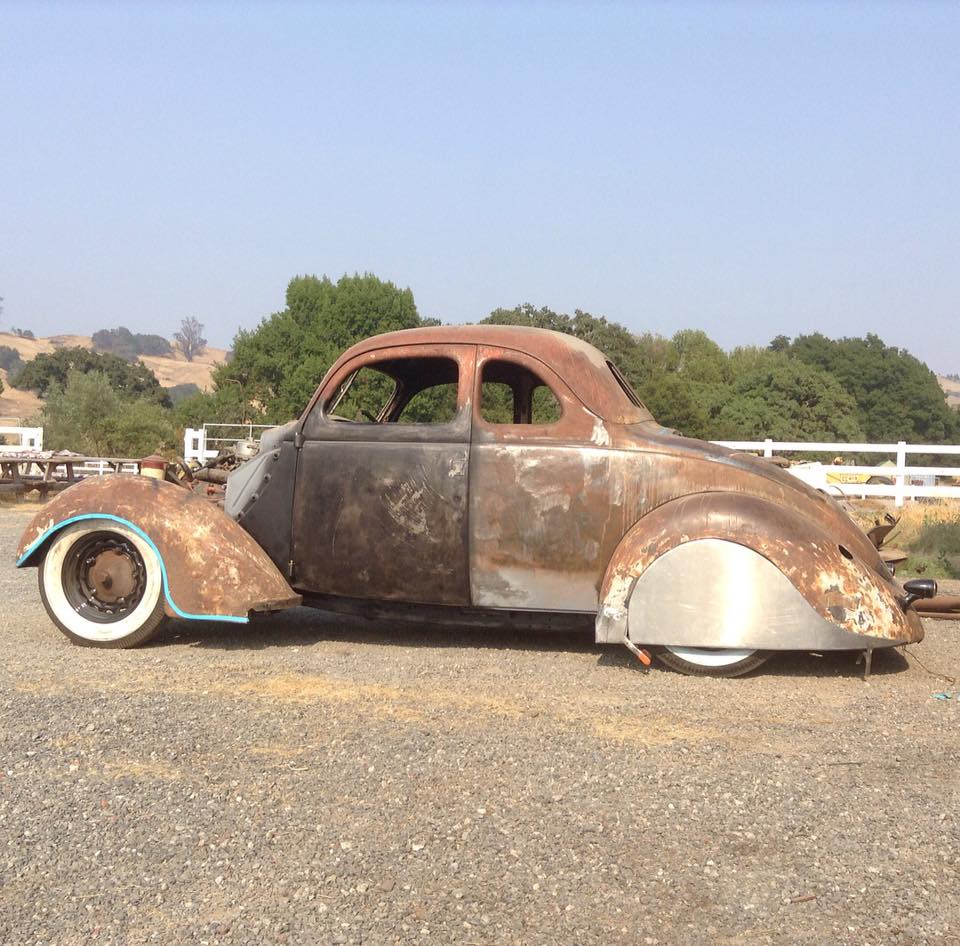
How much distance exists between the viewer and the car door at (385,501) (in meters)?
5.51

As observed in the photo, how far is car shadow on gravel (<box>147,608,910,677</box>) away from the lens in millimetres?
5398

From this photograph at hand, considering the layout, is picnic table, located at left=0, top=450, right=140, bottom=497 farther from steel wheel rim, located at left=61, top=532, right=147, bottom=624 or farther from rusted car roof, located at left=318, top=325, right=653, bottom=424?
rusted car roof, located at left=318, top=325, right=653, bottom=424

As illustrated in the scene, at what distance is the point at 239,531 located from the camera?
18.8 feet

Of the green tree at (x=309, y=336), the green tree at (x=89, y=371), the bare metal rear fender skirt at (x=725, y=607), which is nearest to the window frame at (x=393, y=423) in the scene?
the bare metal rear fender skirt at (x=725, y=607)

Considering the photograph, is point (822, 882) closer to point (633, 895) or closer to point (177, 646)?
point (633, 895)

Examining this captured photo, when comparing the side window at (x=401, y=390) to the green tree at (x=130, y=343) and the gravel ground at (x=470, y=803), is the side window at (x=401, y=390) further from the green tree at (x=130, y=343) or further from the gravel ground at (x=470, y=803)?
the green tree at (x=130, y=343)

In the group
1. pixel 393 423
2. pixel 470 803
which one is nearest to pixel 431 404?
pixel 393 423

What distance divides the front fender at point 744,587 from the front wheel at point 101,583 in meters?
2.60

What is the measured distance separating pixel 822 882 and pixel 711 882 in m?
0.31

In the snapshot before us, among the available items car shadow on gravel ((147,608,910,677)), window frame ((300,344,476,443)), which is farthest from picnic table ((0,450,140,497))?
window frame ((300,344,476,443))

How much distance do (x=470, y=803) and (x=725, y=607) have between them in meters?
2.13

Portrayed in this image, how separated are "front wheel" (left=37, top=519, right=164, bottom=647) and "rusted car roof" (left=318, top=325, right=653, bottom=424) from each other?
5.32ft

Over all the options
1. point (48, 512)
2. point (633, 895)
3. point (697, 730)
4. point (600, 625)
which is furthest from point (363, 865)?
point (48, 512)

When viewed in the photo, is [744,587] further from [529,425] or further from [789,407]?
[789,407]
